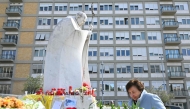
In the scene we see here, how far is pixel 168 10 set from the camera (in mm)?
39812

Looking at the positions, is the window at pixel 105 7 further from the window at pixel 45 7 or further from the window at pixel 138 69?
the window at pixel 138 69

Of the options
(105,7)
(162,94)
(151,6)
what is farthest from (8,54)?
(151,6)

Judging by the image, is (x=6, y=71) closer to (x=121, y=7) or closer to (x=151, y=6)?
(x=121, y=7)

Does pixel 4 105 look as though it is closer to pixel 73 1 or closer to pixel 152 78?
pixel 152 78

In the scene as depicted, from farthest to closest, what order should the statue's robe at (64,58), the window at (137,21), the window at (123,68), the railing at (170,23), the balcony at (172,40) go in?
the window at (137,21)
the railing at (170,23)
the balcony at (172,40)
the window at (123,68)
the statue's robe at (64,58)

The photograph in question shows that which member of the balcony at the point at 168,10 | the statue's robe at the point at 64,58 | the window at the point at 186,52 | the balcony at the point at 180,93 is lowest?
the balcony at the point at 180,93

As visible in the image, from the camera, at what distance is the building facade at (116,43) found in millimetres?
36938

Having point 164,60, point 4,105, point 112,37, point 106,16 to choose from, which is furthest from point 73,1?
point 4,105

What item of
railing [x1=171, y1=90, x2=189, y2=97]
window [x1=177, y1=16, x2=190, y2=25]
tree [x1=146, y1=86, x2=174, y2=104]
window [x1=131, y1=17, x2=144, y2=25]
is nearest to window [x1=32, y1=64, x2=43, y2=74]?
window [x1=131, y1=17, x2=144, y2=25]

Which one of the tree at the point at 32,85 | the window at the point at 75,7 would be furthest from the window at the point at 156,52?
the tree at the point at 32,85

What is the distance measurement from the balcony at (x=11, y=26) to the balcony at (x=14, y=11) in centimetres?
197

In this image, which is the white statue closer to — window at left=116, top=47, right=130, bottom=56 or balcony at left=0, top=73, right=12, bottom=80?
window at left=116, top=47, right=130, bottom=56

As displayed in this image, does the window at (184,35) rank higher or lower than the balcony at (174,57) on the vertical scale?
higher

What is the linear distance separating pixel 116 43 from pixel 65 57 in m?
30.3
